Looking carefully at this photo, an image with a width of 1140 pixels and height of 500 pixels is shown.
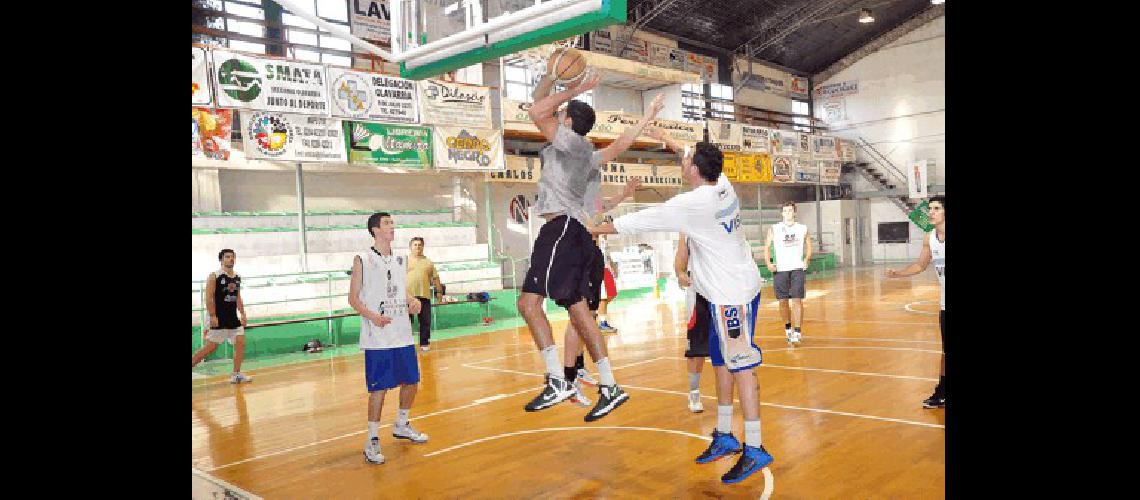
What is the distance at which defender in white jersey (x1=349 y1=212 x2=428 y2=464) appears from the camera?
5.07 m

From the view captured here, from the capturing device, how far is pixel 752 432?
399cm

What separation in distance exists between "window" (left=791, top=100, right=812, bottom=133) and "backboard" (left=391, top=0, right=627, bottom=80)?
26.3 metres

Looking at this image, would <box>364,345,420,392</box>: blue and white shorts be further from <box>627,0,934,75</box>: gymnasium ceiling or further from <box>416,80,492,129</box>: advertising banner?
<box>627,0,934,75</box>: gymnasium ceiling

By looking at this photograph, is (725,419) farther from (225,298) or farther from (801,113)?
(801,113)

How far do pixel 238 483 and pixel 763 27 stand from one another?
23.7 meters

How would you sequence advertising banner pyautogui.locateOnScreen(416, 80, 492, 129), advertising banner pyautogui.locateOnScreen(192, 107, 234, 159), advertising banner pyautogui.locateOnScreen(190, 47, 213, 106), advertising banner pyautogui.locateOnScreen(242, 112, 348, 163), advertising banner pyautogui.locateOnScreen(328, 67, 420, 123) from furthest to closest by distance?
advertising banner pyautogui.locateOnScreen(416, 80, 492, 129) < advertising banner pyautogui.locateOnScreen(328, 67, 420, 123) < advertising banner pyautogui.locateOnScreen(242, 112, 348, 163) < advertising banner pyautogui.locateOnScreen(192, 107, 234, 159) < advertising banner pyautogui.locateOnScreen(190, 47, 213, 106)

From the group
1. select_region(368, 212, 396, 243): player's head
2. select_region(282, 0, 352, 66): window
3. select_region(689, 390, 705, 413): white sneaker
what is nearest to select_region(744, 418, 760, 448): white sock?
select_region(689, 390, 705, 413): white sneaker

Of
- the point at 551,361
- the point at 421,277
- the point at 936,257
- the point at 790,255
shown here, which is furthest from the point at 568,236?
the point at 421,277

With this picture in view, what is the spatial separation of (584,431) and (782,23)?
22.5 m
